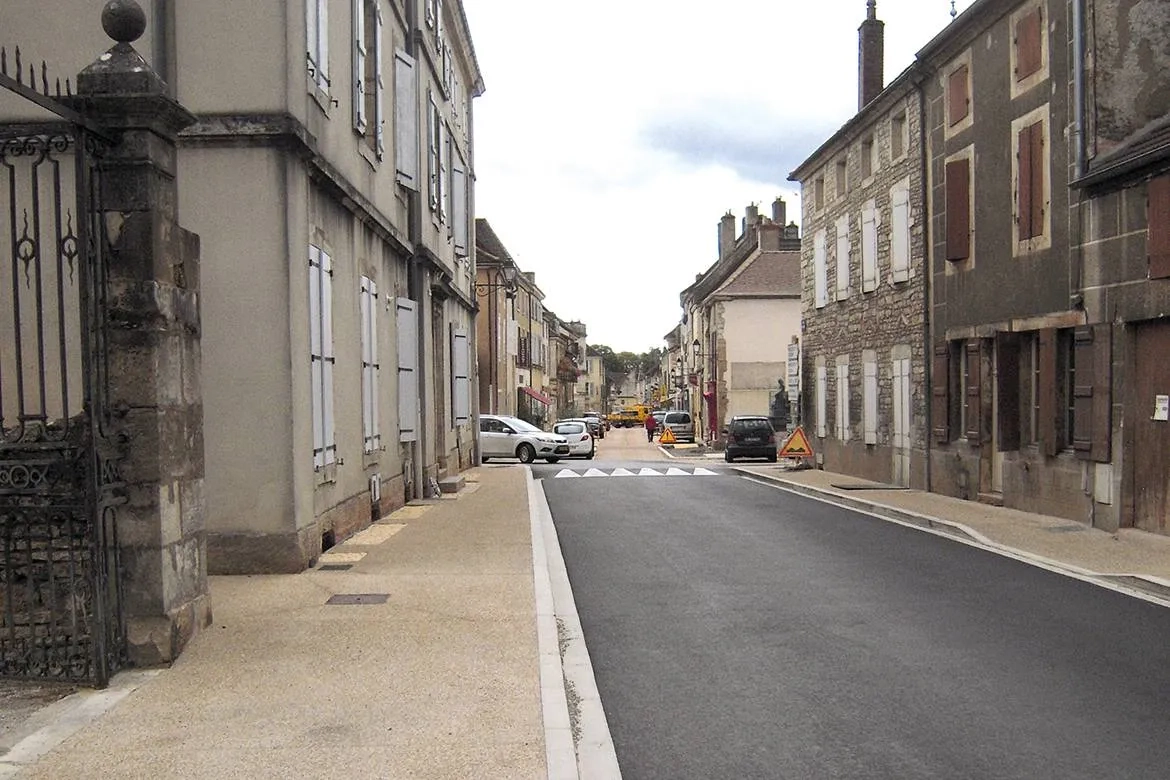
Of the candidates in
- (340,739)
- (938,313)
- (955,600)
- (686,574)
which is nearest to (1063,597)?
(955,600)

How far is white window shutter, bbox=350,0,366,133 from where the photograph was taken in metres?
12.3

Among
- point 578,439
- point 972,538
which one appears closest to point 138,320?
point 972,538

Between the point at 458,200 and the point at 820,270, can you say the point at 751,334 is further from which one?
the point at 458,200

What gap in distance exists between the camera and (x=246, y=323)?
921 cm

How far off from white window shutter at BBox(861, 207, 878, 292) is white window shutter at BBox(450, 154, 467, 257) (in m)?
8.49

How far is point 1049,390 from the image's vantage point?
14.1 m

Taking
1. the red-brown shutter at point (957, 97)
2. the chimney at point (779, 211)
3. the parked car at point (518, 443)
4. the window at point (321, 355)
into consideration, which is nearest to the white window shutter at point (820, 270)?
the red-brown shutter at point (957, 97)

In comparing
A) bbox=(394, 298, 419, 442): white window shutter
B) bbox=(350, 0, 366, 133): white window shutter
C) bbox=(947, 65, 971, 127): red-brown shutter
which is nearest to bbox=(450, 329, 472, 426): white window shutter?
bbox=(394, 298, 419, 442): white window shutter

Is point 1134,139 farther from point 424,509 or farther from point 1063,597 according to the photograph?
point 424,509

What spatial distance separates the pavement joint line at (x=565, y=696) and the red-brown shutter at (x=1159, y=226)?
7.43 meters

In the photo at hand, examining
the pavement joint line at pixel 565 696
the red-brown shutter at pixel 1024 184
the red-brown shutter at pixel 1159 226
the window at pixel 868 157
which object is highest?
the window at pixel 868 157

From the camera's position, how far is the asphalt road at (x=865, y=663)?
4.78m

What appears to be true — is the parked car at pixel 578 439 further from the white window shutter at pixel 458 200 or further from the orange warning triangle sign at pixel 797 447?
the white window shutter at pixel 458 200

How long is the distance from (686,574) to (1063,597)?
126 inches
